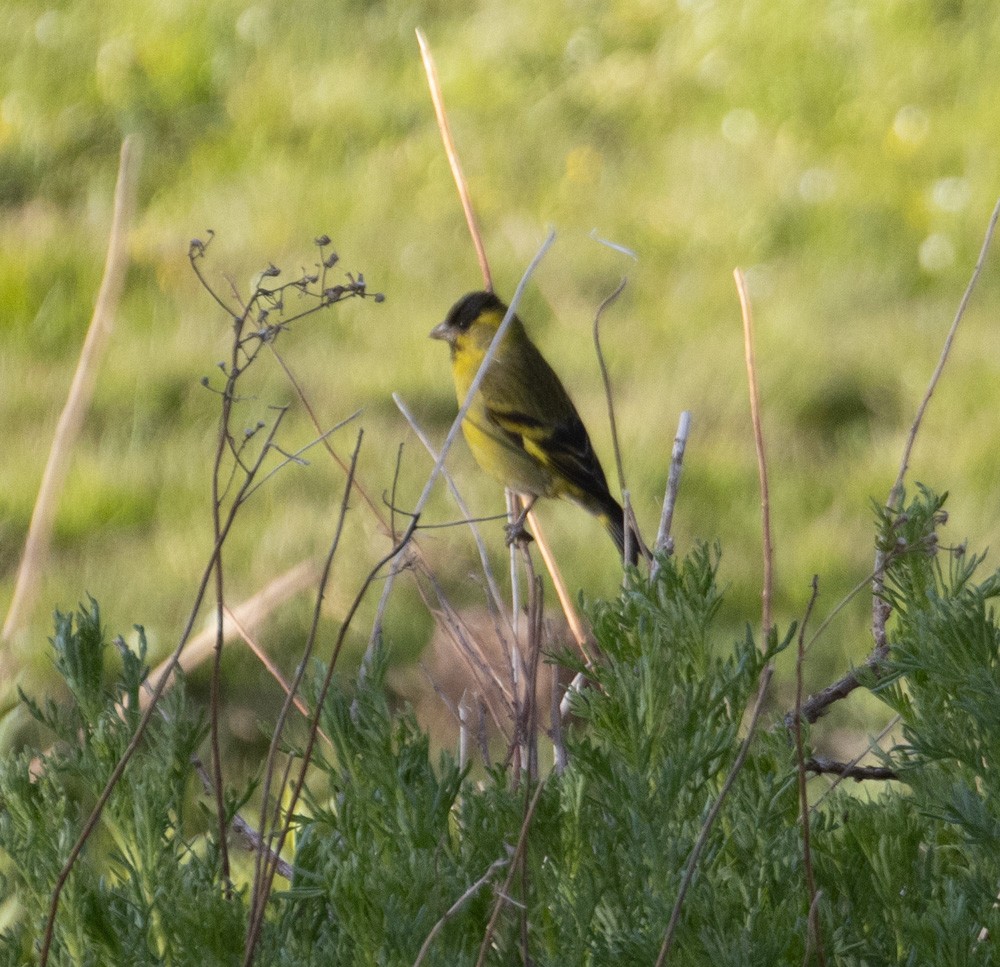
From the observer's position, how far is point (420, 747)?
1.32 m

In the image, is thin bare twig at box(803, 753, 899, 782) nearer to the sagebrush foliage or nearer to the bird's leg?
the sagebrush foliage

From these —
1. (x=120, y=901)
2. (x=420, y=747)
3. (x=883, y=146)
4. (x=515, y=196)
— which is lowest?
(x=120, y=901)

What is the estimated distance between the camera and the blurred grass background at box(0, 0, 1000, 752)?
4.77m

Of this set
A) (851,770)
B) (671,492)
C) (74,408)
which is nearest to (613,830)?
(851,770)

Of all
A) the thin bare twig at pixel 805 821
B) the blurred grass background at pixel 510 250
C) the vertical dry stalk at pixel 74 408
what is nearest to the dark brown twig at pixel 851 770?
the thin bare twig at pixel 805 821

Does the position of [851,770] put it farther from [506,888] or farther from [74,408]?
[74,408]

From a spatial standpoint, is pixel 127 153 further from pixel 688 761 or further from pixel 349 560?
pixel 349 560

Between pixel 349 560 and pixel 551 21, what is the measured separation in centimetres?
360

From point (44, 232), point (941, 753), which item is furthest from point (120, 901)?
point (44, 232)

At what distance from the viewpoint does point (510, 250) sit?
6180 mm

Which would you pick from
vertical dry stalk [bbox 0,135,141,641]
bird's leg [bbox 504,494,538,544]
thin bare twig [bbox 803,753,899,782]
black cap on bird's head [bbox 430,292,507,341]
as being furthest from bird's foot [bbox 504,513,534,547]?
black cap on bird's head [bbox 430,292,507,341]

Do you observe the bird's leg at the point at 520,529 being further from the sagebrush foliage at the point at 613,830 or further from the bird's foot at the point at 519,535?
the sagebrush foliage at the point at 613,830

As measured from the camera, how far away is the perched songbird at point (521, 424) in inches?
175

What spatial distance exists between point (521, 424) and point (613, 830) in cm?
333
